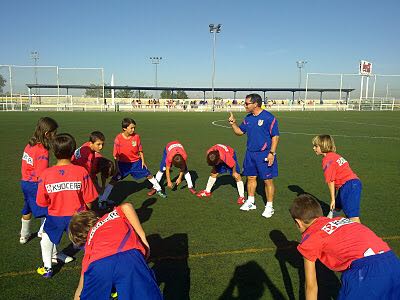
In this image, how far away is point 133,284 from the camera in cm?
227

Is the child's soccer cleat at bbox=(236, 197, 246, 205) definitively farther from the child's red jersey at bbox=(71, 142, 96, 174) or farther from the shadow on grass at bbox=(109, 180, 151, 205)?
the child's red jersey at bbox=(71, 142, 96, 174)

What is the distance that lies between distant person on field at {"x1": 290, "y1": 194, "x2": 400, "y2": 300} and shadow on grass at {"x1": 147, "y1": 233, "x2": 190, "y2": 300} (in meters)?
1.68

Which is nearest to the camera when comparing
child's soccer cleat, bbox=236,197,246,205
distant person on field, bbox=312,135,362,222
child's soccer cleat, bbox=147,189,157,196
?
distant person on field, bbox=312,135,362,222

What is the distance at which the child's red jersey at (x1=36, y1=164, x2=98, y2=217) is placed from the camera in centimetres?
348

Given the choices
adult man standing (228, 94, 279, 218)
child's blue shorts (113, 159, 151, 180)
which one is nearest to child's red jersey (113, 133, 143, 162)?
child's blue shorts (113, 159, 151, 180)

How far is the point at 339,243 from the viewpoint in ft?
8.02

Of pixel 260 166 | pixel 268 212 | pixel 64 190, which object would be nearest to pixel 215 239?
pixel 268 212

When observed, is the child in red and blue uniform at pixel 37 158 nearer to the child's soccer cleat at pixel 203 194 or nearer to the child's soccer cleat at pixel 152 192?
the child's soccer cleat at pixel 152 192

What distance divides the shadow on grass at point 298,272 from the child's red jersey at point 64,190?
249 cm

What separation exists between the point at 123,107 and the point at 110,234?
45346 mm

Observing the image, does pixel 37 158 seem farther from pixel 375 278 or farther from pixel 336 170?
pixel 336 170

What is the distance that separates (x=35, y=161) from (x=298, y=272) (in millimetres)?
3590

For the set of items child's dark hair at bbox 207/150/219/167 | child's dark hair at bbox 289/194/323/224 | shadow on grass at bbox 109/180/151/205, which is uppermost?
child's dark hair at bbox 289/194/323/224

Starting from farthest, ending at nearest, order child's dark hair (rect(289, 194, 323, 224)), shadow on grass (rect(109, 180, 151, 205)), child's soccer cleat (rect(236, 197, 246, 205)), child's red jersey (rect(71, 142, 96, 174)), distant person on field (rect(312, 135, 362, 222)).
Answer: shadow on grass (rect(109, 180, 151, 205)) < child's soccer cleat (rect(236, 197, 246, 205)) < child's red jersey (rect(71, 142, 96, 174)) < distant person on field (rect(312, 135, 362, 222)) < child's dark hair (rect(289, 194, 323, 224))
